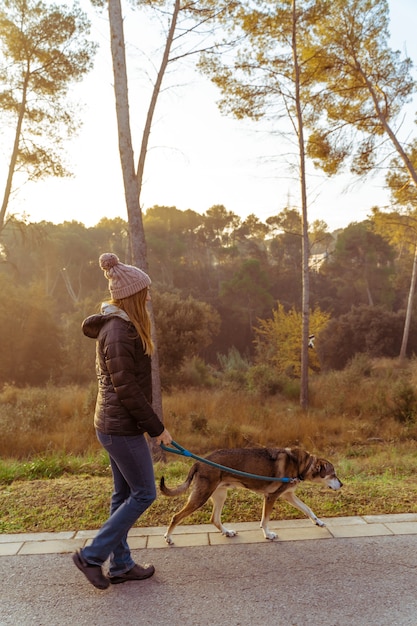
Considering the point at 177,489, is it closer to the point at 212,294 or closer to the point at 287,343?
the point at 287,343

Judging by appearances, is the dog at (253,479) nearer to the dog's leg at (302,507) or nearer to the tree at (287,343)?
the dog's leg at (302,507)

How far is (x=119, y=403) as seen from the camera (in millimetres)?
3406

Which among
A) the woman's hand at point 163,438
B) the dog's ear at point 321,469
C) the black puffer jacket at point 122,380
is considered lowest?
the dog's ear at point 321,469

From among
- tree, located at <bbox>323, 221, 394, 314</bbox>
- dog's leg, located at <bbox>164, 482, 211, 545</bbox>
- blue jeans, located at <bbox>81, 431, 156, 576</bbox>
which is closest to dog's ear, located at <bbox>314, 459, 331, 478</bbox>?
dog's leg, located at <bbox>164, 482, 211, 545</bbox>

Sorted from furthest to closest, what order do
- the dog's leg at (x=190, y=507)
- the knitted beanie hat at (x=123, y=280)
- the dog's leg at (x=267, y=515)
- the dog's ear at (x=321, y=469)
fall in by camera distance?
the dog's ear at (x=321, y=469) < the dog's leg at (x=267, y=515) < the dog's leg at (x=190, y=507) < the knitted beanie hat at (x=123, y=280)

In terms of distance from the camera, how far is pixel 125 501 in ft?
11.7

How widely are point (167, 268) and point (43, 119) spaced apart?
117 ft

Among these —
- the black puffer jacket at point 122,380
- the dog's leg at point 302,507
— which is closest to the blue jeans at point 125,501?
the black puffer jacket at point 122,380

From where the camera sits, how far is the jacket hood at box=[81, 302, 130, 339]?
11.3 ft

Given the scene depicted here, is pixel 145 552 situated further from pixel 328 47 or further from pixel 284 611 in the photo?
pixel 328 47

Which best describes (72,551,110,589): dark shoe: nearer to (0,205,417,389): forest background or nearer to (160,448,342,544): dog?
(160,448,342,544): dog

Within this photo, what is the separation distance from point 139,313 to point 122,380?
47cm

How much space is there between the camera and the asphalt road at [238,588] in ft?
10.2

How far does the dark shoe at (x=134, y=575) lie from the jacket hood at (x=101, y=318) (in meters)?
1.64
